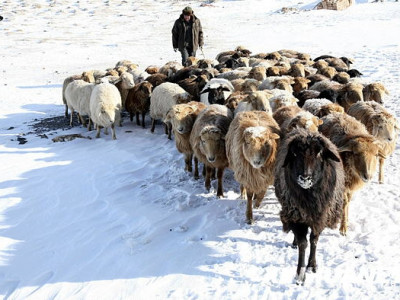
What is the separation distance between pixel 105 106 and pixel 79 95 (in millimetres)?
1668

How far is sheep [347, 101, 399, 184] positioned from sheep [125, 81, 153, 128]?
5.11m

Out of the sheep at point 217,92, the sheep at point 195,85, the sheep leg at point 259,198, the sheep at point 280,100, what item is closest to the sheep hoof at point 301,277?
the sheep leg at point 259,198

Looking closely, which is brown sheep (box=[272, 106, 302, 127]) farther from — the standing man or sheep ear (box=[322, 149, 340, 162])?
the standing man

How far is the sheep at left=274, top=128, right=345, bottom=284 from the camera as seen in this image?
334cm

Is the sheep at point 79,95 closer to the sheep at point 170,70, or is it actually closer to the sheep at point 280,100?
the sheep at point 170,70

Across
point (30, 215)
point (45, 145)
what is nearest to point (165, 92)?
point (45, 145)

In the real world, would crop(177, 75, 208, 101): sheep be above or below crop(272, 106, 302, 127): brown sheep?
above

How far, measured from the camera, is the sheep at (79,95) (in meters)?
9.48

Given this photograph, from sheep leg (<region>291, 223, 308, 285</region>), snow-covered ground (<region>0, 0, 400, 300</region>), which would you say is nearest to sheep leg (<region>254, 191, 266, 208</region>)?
snow-covered ground (<region>0, 0, 400, 300</region>)

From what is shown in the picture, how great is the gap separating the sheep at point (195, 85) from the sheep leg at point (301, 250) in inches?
218

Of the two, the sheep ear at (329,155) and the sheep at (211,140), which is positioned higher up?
the sheep ear at (329,155)

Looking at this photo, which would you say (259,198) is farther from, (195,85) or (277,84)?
(195,85)

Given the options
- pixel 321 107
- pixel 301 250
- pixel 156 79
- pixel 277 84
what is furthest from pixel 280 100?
pixel 156 79

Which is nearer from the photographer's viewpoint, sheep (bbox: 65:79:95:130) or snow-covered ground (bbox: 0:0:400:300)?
snow-covered ground (bbox: 0:0:400:300)
